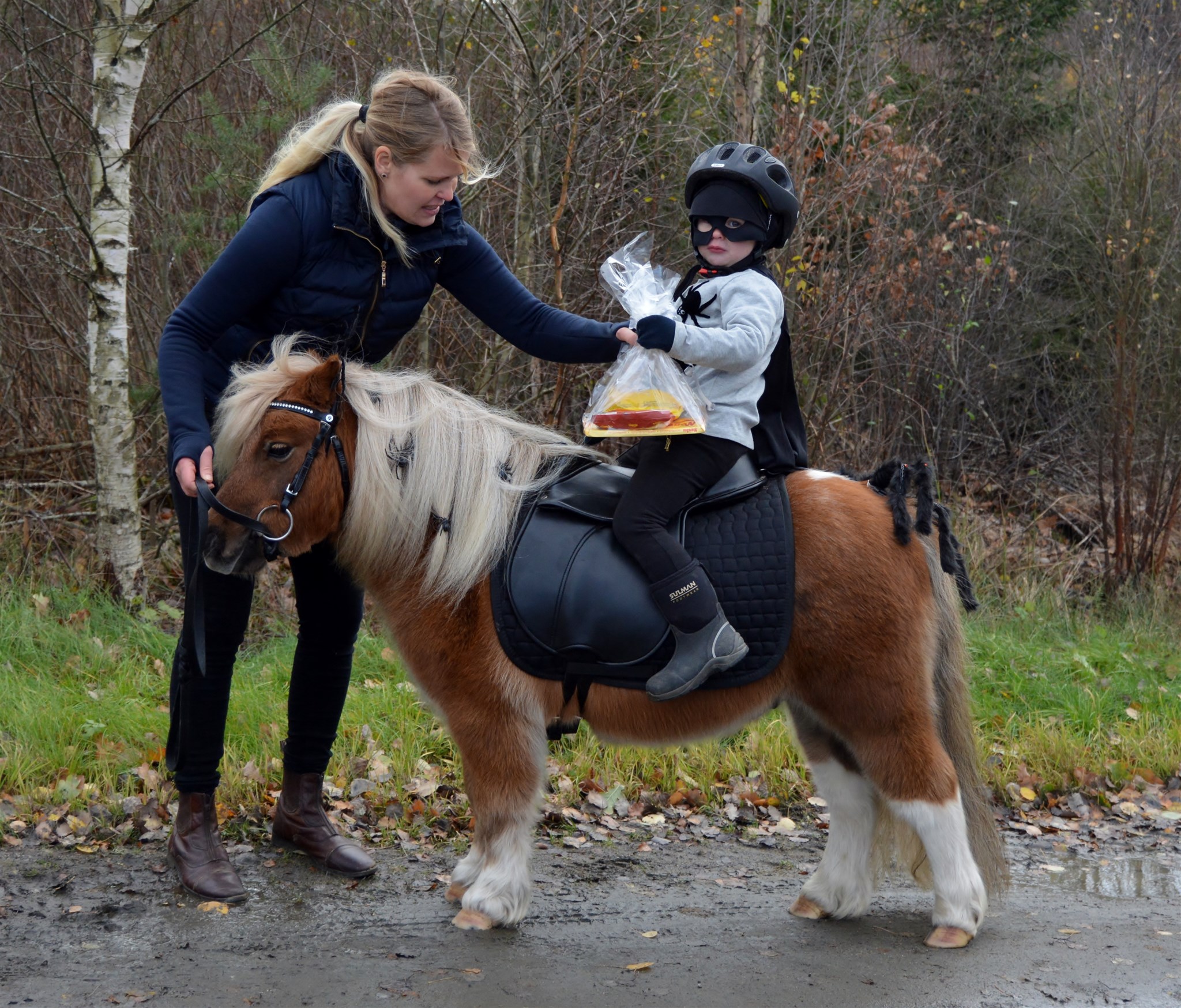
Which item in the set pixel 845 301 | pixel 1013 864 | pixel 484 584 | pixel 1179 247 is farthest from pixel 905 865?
pixel 1179 247

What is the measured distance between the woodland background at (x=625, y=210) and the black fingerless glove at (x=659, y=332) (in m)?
3.75

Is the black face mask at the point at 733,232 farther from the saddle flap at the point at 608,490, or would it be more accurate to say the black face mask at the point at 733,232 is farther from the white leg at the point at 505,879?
the white leg at the point at 505,879

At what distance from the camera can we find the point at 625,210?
7.41m

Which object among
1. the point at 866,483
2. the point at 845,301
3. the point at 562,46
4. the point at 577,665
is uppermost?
the point at 562,46

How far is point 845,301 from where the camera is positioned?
7.73 meters

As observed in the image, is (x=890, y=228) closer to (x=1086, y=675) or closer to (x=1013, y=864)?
(x=1086, y=675)

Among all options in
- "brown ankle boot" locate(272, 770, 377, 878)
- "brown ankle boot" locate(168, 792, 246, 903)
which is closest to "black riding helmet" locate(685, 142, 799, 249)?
"brown ankle boot" locate(272, 770, 377, 878)

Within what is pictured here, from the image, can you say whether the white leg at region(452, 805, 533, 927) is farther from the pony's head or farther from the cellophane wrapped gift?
the cellophane wrapped gift

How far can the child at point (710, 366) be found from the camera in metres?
3.06

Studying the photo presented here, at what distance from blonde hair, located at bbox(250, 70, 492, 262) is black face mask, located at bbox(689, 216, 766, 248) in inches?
29.2

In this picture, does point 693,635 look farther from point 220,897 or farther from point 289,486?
point 220,897

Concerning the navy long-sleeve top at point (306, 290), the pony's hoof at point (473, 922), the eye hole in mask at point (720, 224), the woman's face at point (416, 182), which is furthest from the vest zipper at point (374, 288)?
the pony's hoof at point (473, 922)

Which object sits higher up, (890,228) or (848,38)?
(848,38)

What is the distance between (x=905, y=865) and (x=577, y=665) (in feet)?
4.13
